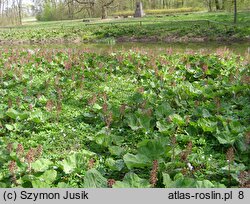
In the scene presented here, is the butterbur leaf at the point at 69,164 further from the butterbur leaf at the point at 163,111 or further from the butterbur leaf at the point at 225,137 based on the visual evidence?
the butterbur leaf at the point at 225,137

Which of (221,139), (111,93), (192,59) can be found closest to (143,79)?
(111,93)

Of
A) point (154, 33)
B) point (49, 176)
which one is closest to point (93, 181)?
point (49, 176)

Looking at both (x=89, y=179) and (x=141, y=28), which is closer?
(x=89, y=179)

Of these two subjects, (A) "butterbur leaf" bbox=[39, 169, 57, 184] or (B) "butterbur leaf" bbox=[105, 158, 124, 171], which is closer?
(A) "butterbur leaf" bbox=[39, 169, 57, 184]

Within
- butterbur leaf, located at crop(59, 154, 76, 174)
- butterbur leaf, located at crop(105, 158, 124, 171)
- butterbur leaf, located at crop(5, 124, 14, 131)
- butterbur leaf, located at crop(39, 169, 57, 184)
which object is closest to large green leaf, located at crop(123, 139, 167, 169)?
butterbur leaf, located at crop(105, 158, 124, 171)

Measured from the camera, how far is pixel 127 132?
500 cm

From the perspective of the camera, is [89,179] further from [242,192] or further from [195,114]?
[195,114]

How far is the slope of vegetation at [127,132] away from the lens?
359 centimetres

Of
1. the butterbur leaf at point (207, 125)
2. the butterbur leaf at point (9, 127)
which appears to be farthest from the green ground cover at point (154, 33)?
the butterbur leaf at point (9, 127)

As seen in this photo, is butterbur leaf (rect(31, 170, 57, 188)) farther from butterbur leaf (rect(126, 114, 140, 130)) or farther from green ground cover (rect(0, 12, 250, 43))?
green ground cover (rect(0, 12, 250, 43))

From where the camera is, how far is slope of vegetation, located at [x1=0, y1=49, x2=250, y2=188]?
3586 mm

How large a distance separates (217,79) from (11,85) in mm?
4808

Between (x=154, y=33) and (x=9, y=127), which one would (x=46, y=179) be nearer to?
(x=9, y=127)

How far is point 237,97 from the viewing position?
6.25m
